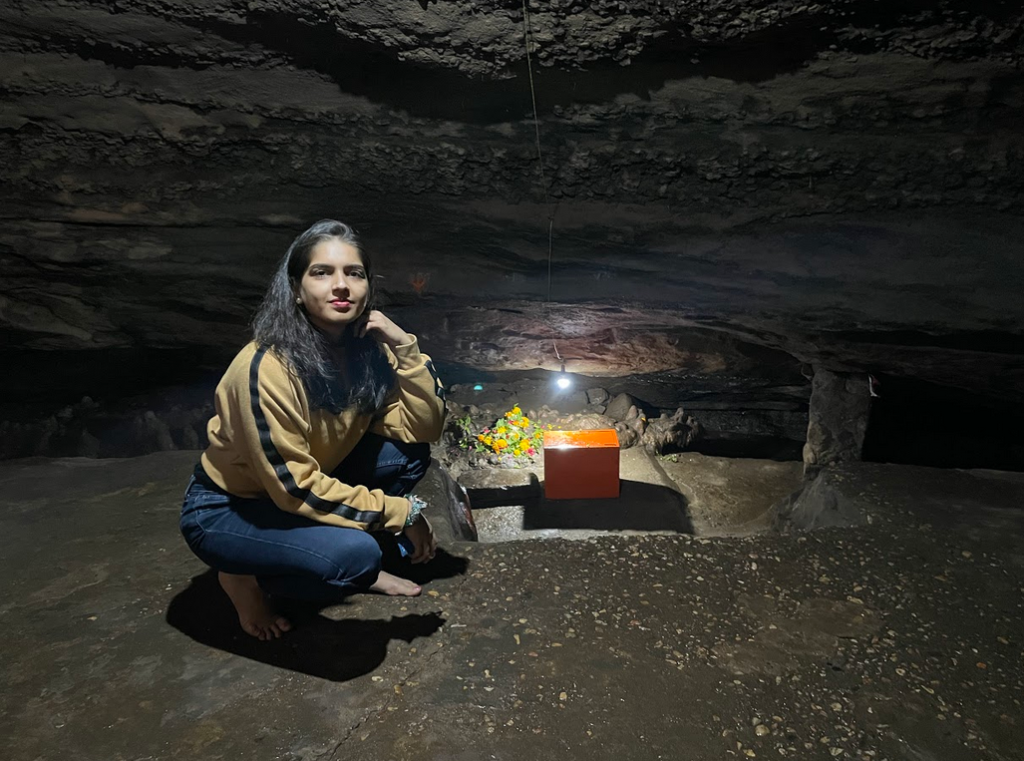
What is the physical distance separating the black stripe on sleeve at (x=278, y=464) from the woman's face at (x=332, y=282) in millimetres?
216

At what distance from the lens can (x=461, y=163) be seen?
3.05m

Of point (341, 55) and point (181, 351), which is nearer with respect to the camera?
point (341, 55)

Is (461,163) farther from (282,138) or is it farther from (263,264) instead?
(263,264)

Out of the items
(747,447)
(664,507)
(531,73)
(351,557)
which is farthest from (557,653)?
(747,447)

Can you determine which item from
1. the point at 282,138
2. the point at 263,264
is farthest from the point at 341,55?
the point at 263,264

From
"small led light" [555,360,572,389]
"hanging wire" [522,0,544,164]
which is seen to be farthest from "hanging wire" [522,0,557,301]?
"small led light" [555,360,572,389]

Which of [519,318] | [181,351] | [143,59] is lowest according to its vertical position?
[181,351]

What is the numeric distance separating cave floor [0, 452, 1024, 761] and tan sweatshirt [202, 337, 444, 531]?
57 cm

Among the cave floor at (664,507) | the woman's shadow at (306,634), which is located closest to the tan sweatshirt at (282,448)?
the woman's shadow at (306,634)

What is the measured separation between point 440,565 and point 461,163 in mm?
2011

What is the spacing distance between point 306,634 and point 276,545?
1.62 feet

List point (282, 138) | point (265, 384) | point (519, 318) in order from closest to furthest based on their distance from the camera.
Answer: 1. point (265, 384)
2. point (282, 138)
3. point (519, 318)

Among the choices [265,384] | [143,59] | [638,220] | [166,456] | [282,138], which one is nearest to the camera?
[265,384]

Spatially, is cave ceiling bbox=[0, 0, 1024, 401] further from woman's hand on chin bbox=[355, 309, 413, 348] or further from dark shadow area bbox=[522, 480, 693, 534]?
dark shadow area bbox=[522, 480, 693, 534]
